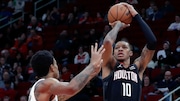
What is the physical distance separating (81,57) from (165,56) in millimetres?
2791

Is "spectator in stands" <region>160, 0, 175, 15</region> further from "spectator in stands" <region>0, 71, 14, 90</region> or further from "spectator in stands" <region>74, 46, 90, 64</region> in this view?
"spectator in stands" <region>0, 71, 14, 90</region>

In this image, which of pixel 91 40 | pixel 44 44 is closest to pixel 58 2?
pixel 44 44

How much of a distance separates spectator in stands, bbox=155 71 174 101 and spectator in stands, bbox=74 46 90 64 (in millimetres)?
3121

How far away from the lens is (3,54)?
16.2 metres

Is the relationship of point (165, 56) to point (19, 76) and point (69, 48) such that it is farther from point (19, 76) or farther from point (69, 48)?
point (19, 76)

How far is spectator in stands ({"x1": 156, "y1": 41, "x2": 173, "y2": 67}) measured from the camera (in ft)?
39.3

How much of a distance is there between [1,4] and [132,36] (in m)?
8.36

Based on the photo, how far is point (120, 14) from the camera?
623 centimetres

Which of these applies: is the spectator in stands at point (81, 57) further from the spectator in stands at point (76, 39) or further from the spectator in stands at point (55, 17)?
the spectator in stands at point (55, 17)

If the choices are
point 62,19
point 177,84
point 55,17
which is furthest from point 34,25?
point 177,84

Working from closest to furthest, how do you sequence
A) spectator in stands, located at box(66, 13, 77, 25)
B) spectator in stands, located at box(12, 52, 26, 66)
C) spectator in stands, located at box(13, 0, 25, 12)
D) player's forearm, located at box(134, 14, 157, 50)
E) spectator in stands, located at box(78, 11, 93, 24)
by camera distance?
player's forearm, located at box(134, 14, 157, 50), spectator in stands, located at box(12, 52, 26, 66), spectator in stands, located at box(78, 11, 93, 24), spectator in stands, located at box(66, 13, 77, 25), spectator in stands, located at box(13, 0, 25, 12)

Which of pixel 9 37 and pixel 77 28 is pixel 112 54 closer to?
pixel 77 28

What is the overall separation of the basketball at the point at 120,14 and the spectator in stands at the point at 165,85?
16.0 feet

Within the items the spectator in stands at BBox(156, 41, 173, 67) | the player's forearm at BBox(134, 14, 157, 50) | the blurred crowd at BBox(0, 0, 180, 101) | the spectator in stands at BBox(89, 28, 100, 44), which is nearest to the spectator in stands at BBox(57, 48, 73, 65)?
the blurred crowd at BBox(0, 0, 180, 101)
